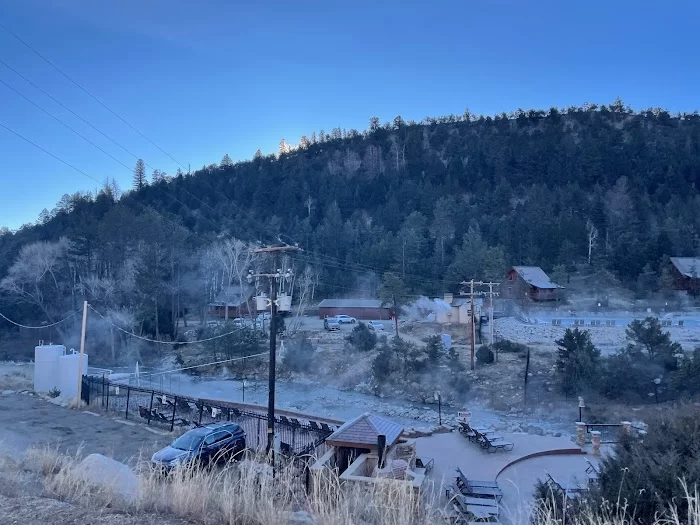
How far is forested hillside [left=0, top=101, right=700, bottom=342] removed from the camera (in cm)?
4525

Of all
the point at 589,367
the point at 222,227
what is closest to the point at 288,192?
the point at 222,227

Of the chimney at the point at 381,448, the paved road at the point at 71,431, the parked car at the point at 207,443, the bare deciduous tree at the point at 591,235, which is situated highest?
the bare deciduous tree at the point at 591,235

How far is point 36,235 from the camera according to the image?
213ft

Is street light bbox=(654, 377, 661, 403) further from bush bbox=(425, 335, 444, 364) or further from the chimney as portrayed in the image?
the chimney

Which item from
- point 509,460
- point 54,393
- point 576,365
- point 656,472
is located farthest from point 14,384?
point 656,472

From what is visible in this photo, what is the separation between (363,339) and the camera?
109 ft

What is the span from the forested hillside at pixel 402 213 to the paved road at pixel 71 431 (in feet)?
74.7

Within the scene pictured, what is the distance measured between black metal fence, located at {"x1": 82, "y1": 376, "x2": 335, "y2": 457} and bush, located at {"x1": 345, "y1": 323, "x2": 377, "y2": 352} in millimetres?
12837

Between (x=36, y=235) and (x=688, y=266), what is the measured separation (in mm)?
70364

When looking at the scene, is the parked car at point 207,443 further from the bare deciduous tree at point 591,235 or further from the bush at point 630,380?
the bare deciduous tree at point 591,235

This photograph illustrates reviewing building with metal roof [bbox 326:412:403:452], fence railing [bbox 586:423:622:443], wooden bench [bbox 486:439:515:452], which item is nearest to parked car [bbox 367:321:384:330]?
fence railing [bbox 586:423:622:443]

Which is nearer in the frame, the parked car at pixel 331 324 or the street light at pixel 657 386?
the street light at pixel 657 386

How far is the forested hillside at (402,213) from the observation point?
45250 mm

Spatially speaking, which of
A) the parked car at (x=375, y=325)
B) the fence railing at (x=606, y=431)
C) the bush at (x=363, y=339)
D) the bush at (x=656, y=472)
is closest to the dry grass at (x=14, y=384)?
the bush at (x=363, y=339)
